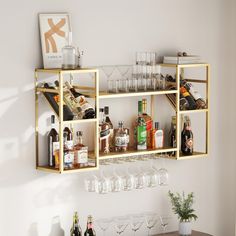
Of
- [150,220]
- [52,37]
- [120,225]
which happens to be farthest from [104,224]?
[52,37]

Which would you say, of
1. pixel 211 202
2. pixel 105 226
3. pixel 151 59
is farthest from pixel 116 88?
pixel 211 202

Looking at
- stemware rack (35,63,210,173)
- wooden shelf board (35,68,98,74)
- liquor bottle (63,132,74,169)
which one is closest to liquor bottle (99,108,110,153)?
stemware rack (35,63,210,173)

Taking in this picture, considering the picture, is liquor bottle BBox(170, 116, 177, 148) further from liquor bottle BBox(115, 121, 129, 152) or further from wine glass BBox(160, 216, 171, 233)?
wine glass BBox(160, 216, 171, 233)

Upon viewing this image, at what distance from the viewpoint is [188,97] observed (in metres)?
4.62

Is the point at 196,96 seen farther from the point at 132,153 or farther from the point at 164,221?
the point at 164,221

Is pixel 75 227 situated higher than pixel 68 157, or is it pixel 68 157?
pixel 68 157

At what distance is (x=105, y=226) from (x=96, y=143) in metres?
0.61

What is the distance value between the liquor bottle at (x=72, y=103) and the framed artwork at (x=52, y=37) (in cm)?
19

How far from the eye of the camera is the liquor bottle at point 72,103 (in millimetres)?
4042

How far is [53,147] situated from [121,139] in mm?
487

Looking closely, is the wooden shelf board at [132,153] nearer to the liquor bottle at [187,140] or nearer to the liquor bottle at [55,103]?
the liquor bottle at [187,140]

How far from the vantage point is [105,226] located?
4434 mm

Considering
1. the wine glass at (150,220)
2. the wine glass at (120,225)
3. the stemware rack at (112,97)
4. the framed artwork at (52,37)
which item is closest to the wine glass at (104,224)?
the wine glass at (120,225)

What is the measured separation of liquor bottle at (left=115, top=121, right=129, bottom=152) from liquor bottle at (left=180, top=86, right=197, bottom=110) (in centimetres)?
47
